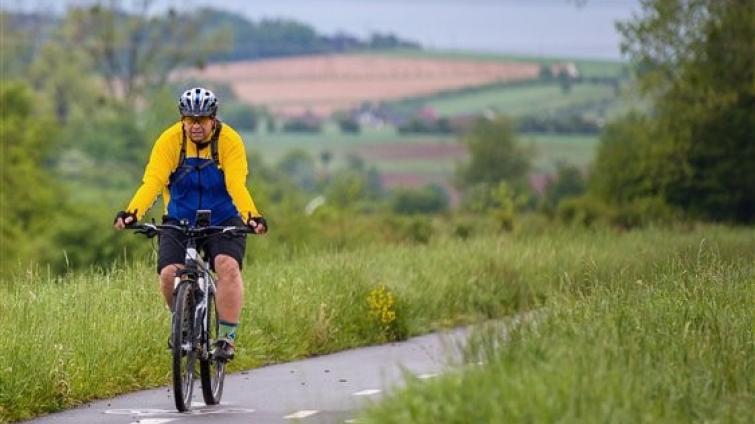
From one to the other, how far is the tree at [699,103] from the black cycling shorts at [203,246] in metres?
46.6

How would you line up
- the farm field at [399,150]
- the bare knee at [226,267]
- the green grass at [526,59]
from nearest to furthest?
the bare knee at [226,267], the farm field at [399,150], the green grass at [526,59]

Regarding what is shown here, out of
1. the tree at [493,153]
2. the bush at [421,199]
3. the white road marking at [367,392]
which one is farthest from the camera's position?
the tree at [493,153]

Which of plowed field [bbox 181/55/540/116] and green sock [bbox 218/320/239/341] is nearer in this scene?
green sock [bbox 218/320/239/341]

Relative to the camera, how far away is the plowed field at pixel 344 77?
17012 cm

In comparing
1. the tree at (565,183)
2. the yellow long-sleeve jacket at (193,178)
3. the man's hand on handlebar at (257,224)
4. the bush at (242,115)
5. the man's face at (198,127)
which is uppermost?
the man's face at (198,127)

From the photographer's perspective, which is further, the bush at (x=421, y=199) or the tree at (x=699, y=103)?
the bush at (x=421, y=199)

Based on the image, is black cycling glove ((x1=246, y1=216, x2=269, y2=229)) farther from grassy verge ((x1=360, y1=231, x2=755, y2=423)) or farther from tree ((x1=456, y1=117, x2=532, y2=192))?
tree ((x1=456, y1=117, x2=532, y2=192))

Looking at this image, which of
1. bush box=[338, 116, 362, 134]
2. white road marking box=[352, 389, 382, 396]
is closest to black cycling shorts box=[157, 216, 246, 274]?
white road marking box=[352, 389, 382, 396]

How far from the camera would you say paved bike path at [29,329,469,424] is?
41.3 feet

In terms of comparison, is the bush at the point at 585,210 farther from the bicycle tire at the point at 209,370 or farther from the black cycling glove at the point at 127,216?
the black cycling glove at the point at 127,216

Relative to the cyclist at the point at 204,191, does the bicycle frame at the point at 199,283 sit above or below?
below

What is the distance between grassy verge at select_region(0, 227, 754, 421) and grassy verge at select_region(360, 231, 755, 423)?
28cm

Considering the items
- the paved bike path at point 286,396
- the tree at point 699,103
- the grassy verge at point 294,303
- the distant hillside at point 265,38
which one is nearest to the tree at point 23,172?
the tree at point 699,103

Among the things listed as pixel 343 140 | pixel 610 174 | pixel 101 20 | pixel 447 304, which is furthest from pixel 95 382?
pixel 343 140
